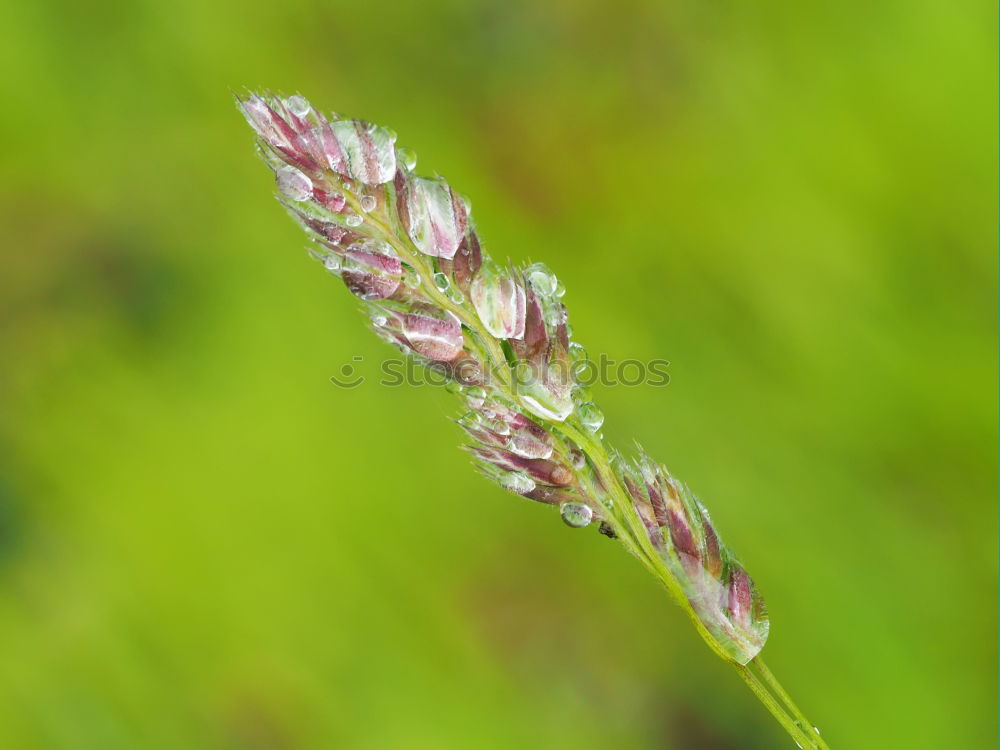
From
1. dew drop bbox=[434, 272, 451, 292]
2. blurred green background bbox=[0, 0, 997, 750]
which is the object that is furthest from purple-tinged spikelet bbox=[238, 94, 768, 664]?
blurred green background bbox=[0, 0, 997, 750]

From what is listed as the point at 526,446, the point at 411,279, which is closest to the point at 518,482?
the point at 526,446

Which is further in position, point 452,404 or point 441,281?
point 452,404

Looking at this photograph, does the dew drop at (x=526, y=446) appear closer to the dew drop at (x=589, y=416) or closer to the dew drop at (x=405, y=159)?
the dew drop at (x=589, y=416)

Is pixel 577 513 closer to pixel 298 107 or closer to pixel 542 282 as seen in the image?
pixel 542 282

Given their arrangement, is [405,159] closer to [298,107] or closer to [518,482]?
[298,107]

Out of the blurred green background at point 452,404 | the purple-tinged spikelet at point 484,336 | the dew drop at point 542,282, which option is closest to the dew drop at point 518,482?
the purple-tinged spikelet at point 484,336

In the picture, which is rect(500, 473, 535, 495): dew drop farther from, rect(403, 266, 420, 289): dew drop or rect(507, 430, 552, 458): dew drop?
rect(403, 266, 420, 289): dew drop
